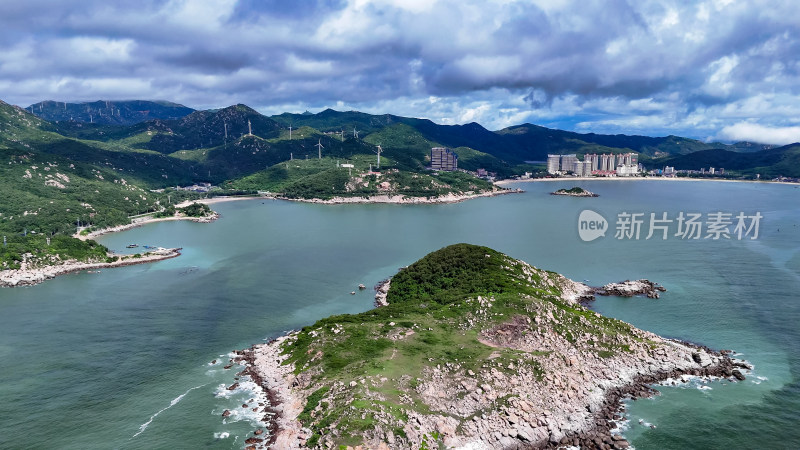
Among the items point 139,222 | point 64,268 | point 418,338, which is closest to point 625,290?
point 418,338

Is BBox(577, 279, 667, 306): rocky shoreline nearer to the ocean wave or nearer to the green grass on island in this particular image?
the green grass on island

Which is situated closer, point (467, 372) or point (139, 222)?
point (467, 372)

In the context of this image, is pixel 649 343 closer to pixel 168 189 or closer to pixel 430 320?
pixel 430 320

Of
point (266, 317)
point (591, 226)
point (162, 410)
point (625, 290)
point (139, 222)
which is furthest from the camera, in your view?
point (139, 222)

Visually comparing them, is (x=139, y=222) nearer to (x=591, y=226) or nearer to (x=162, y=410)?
(x=162, y=410)

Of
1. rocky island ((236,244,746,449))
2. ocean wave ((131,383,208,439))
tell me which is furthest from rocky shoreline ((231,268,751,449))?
ocean wave ((131,383,208,439))
